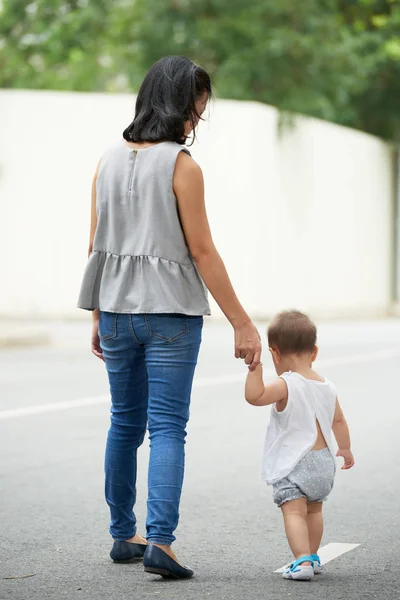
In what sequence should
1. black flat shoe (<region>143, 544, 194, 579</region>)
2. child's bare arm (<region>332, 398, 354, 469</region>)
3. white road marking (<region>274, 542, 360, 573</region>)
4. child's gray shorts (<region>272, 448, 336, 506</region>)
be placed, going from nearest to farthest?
black flat shoe (<region>143, 544, 194, 579</region>) → child's gray shorts (<region>272, 448, 336, 506</region>) → child's bare arm (<region>332, 398, 354, 469</region>) → white road marking (<region>274, 542, 360, 573</region>)

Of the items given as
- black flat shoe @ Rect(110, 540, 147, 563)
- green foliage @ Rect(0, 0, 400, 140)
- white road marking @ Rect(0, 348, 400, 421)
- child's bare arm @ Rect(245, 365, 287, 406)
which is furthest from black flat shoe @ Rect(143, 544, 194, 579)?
green foliage @ Rect(0, 0, 400, 140)

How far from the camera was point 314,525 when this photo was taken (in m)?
4.94

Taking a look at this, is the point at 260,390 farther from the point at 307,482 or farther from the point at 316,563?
the point at 316,563

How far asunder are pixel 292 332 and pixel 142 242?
0.63 m

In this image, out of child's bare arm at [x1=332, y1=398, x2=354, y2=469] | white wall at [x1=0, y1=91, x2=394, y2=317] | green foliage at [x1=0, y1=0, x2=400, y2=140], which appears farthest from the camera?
green foliage at [x1=0, y1=0, x2=400, y2=140]

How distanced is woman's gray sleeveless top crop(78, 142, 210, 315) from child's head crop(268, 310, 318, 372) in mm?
260

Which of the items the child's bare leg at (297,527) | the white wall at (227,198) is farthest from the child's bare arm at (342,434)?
the white wall at (227,198)

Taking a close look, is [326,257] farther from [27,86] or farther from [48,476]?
[48,476]

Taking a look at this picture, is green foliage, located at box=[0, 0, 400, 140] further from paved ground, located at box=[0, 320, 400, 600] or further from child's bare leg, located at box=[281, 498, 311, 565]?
child's bare leg, located at box=[281, 498, 311, 565]

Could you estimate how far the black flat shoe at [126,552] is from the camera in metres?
5.14

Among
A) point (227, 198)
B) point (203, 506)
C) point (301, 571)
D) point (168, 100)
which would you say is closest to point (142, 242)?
point (168, 100)

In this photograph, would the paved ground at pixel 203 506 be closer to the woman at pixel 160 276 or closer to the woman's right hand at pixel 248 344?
the woman at pixel 160 276

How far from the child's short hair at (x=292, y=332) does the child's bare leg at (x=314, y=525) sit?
555 millimetres

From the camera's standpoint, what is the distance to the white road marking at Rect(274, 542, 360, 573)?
5.33 meters
